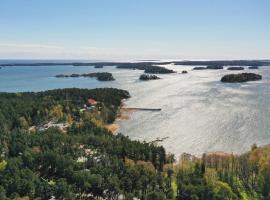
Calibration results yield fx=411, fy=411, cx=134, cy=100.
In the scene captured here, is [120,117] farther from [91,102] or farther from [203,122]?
[203,122]

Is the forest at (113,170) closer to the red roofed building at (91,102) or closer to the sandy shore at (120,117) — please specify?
the sandy shore at (120,117)

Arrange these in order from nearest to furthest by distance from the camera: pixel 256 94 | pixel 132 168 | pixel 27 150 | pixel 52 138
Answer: pixel 132 168, pixel 27 150, pixel 52 138, pixel 256 94

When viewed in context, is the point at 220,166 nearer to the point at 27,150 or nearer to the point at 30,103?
the point at 27,150

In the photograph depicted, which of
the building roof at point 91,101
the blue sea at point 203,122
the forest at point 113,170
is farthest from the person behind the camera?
the building roof at point 91,101

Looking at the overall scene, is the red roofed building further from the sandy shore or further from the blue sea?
the blue sea

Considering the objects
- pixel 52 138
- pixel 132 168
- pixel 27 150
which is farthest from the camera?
pixel 52 138

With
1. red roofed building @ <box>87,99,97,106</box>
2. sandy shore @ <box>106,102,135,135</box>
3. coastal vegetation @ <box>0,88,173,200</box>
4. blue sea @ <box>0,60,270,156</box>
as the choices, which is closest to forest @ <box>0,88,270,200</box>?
coastal vegetation @ <box>0,88,173,200</box>

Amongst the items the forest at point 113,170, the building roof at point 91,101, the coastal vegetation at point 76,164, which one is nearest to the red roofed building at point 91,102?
the building roof at point 91,101

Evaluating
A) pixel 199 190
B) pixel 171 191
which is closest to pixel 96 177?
pixel 171 191

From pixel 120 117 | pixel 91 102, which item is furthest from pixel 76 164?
pixel 91 102
